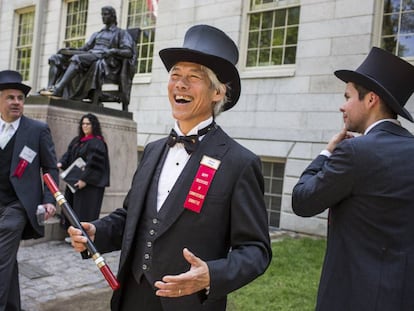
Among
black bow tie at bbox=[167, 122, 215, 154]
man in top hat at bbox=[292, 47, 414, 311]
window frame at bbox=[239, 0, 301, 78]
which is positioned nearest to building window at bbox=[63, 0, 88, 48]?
window frame at bbox=[239, 0, 301, 78]

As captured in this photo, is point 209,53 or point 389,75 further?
point 389,75

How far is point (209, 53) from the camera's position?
2006mm

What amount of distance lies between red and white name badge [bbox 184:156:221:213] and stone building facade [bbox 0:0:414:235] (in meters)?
6.78

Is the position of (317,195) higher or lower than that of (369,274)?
higher

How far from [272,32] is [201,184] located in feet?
29.1

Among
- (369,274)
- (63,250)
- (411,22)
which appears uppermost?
(411,22)

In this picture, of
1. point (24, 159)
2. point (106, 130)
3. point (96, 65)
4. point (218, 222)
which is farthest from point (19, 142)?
point (96, 65)

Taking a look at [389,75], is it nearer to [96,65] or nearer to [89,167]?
[89,167]

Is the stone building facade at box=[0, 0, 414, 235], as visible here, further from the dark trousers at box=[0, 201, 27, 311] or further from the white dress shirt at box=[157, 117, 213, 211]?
the white dress shirt at box=[157, 117, 213, 211]

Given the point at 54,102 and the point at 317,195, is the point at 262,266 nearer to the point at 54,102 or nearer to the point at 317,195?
the point at 317,195

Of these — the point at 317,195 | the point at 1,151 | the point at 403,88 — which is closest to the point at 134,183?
the point at 317,195

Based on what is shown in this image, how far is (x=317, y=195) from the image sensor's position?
2348 millimetres

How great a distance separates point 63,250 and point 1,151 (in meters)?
2.83

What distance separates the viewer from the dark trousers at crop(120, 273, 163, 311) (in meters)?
2.04
